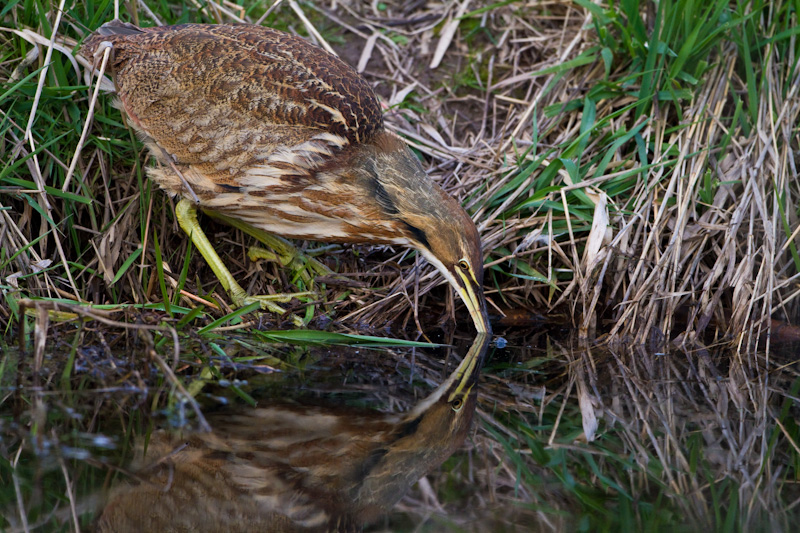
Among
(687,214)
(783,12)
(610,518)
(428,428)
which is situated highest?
(783,12)

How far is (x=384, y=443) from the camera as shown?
7.85 feet

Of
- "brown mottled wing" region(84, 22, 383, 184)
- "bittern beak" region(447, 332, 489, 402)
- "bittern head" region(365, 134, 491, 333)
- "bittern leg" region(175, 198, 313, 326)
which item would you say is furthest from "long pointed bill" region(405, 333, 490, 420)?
"brown mottled wing" region(84, 22, 383, 184)

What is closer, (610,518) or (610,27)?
(610,518)

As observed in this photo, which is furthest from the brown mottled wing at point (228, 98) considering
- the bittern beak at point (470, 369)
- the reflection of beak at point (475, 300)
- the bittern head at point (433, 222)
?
the bittern beak at point (470, 369)

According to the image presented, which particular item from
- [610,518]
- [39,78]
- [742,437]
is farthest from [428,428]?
[39,78]

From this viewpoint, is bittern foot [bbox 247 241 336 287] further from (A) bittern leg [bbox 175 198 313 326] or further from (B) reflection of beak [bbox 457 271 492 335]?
(B) reflection of beak [bbox 457 271 492 335]

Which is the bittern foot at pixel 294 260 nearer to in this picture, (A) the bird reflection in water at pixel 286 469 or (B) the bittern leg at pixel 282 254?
(B) the bittern leg at pixel 282 254

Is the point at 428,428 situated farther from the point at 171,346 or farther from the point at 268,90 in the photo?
the point at 268,90

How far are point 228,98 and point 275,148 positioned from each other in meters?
0.28

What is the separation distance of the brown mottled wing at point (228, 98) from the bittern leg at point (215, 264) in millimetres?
210

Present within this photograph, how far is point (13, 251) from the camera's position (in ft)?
10.7

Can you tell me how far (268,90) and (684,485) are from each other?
2.18 meters

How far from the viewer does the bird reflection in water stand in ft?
6.53

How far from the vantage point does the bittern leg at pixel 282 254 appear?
373 cm
